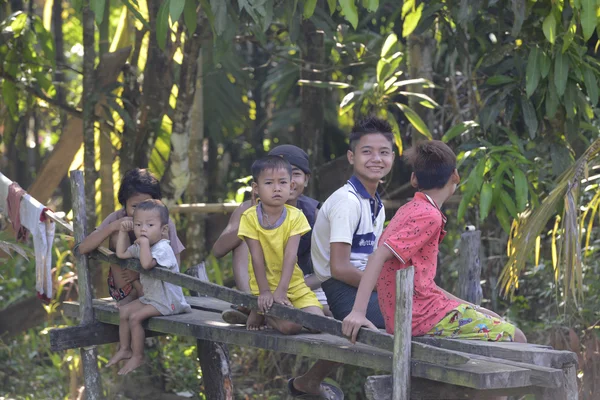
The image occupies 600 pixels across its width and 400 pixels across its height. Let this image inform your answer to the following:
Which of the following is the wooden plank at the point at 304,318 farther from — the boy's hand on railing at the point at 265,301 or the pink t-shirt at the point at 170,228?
the pink t-shirt at the point at 170,228

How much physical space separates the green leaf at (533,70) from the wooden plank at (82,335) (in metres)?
2.46

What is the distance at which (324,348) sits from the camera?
3.70 m

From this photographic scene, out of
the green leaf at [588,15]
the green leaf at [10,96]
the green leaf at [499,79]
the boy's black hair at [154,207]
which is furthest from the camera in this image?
the green leaf at [10,96]

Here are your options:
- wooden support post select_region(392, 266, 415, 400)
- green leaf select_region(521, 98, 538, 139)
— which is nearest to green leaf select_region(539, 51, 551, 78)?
green leaf select_region(521, 98, 538, 139)

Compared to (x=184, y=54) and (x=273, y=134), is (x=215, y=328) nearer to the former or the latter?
(x=184, y=54)

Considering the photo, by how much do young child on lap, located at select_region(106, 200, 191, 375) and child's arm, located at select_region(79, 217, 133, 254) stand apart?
0.03 meters

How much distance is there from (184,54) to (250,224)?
→ 232cm

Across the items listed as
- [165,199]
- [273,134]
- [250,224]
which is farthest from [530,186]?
[273,134]

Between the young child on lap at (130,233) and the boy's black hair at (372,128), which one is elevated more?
the boy's black hair at (372,128)

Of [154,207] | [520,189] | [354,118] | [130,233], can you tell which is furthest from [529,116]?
[130,233]

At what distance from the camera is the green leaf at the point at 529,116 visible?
203 inches

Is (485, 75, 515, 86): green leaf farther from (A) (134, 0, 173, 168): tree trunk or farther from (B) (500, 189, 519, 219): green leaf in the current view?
(A) (134, 0, 173, 168): tree trunk

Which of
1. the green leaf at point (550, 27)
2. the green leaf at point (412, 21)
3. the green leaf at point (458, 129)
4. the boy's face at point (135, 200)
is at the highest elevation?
the green leaf at point (412, 21)

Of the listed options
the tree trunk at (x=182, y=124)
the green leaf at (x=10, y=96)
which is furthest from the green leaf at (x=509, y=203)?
the green leaf at (x=10, y=96)
